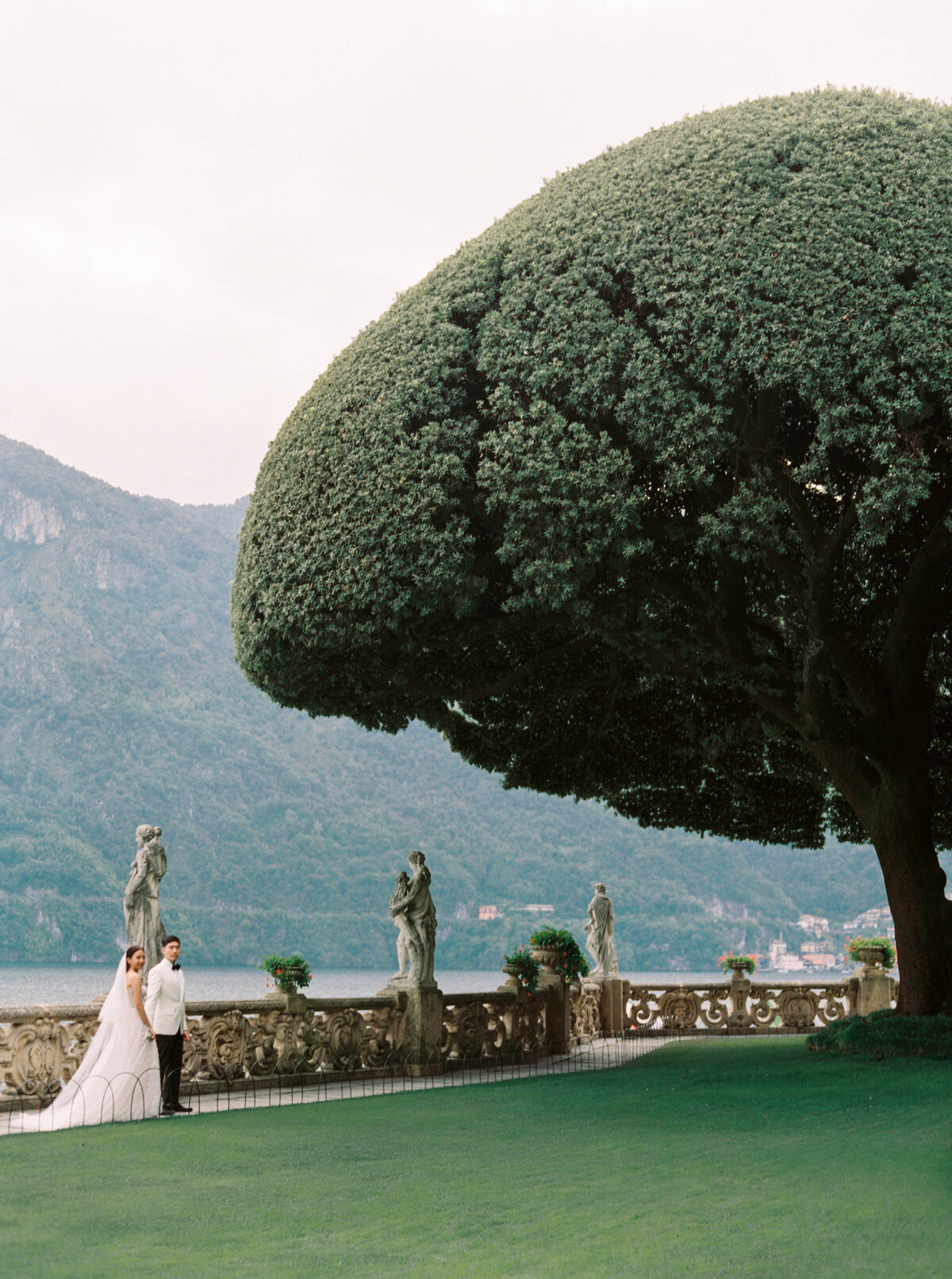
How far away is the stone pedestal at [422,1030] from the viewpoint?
16.5 metres

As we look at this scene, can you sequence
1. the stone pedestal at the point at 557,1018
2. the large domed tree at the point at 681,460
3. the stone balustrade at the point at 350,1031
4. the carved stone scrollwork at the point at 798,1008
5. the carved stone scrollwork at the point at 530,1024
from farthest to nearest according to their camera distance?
the carved stone scrollwork at the point at 798,1008 < the stone pedestal at the point at 557,1018 < the carved stone scrollwork at the point at 530,1024 < the stone balustrade at the point at 350,1031 < the large domed tree at the point at 681,460

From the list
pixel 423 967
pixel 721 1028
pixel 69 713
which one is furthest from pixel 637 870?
pixel 423 967

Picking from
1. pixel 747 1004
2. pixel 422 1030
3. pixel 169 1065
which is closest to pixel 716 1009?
pixel 747 1004

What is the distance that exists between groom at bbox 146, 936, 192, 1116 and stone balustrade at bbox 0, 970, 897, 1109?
1388 mm

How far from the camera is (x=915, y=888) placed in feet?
52.1

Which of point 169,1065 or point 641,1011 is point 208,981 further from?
point 169,1065

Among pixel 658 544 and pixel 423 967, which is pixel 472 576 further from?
pixel 423 967

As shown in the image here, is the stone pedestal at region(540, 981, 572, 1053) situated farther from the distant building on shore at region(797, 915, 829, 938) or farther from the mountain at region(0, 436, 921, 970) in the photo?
the mountain at region(0, 436, 921, 970)

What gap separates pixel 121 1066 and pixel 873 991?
16114 mm

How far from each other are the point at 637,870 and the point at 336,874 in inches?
943

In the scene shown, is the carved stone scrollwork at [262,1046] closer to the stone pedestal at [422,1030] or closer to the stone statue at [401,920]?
the stone pedestal at [422,1030]

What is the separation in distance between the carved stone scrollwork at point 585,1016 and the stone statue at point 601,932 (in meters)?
0.66

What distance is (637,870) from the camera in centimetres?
9075

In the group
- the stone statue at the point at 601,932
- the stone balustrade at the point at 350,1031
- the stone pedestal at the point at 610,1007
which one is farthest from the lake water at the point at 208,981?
the stone statue at the point at 601,932
